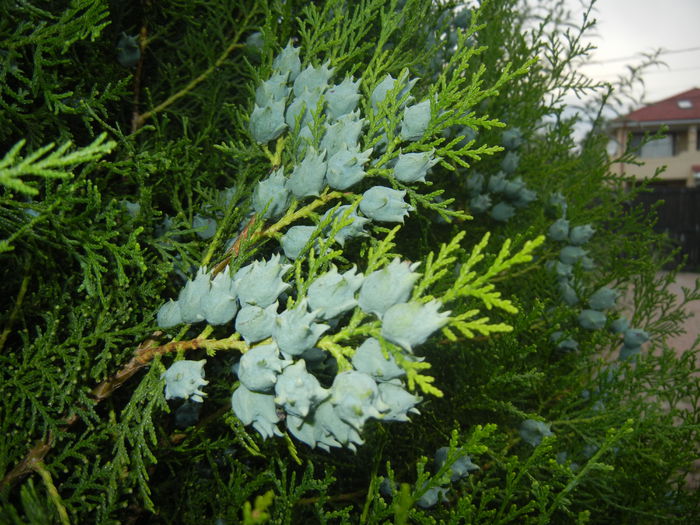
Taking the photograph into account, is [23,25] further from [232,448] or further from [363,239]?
[232,448]

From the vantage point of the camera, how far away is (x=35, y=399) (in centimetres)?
91

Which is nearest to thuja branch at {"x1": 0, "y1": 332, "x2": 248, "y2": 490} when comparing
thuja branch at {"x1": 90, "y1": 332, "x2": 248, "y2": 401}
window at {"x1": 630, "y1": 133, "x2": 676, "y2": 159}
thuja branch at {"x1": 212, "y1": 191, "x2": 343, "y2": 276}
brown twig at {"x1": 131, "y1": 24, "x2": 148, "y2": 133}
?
thuja branch at {"x1": 90, "y1": 332, "x2": 248, "y2": 401}

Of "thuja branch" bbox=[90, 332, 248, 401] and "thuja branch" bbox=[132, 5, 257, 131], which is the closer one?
"thuja branch" bbox=[90, 332, 248, 401]

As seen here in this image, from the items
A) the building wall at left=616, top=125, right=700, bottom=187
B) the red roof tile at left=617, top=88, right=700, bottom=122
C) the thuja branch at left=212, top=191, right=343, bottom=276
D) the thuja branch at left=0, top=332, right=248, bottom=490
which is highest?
the red roof tile at left=617, top=88, right=700, bottom=122

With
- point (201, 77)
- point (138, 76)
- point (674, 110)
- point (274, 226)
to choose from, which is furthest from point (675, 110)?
point (274, 226)

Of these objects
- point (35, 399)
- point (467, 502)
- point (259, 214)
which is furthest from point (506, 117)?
point (35, 399)

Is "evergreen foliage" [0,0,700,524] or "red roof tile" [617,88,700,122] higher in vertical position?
"red roof tile" [617,88,700,122]

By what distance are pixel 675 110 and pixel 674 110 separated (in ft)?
0.12

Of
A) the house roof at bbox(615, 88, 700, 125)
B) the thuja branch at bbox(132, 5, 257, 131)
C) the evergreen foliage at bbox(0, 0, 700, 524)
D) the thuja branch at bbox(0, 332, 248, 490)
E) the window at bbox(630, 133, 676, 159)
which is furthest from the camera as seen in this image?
the window at bbox(630, 133, 676, 159)

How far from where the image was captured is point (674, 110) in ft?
69.1

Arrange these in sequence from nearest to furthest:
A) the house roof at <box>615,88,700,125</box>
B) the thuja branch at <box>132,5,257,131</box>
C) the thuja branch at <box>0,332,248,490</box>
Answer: the thuja branch at <box>0,332,248,490</box>
the thuja branch at <box>132,5,257,131</box>
the house roof at <box>615,88,700,125</box>

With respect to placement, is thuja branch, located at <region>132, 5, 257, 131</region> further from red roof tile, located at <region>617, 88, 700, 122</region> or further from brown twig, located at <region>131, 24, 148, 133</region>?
red roof tile, located at <region>617, 88, 700, 122</region>

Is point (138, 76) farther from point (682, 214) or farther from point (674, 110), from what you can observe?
point (674, 110)

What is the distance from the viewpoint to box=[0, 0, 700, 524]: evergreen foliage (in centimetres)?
74
